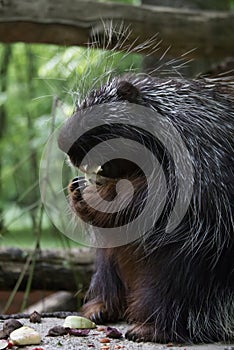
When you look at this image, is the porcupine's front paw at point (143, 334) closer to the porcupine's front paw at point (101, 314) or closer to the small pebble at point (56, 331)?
the small pebble at point (56, 331)

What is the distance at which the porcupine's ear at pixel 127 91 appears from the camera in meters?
2.69

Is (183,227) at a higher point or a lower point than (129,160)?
lower

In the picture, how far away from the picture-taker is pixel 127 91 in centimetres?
269

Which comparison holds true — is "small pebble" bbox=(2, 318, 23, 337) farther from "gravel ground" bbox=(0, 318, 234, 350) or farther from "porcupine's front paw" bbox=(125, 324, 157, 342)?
"porcupine's front paw" bbox=(125, 324, 157, 342)

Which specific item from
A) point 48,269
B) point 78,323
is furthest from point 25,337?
point 48,269

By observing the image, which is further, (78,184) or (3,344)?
(78,184)

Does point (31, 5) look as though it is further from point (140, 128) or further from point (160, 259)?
point (160, 259)

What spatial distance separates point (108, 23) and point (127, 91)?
1746 mm

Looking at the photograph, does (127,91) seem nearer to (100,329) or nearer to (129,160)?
(129,160)

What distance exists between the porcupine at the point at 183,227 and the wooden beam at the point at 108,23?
55.1 inches

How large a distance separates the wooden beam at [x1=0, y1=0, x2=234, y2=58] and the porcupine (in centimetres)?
140

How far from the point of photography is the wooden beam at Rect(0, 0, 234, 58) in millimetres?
4207

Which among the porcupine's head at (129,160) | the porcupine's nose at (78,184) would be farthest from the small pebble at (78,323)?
the porcupine's nose at (78,184)

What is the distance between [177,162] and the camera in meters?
2.55
